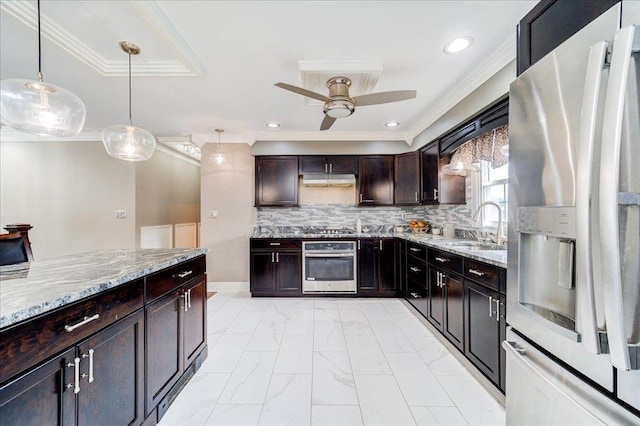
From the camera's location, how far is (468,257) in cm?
213

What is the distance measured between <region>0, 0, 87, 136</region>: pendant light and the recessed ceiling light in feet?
8.37

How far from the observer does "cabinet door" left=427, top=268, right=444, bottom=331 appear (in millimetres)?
2627

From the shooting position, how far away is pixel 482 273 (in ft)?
6.39

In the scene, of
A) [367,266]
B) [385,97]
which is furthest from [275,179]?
[385,97]

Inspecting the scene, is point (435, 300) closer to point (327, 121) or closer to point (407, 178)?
point (407, 178)

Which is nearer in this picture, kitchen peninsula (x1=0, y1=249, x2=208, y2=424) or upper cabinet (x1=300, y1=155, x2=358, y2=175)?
kitchen peninsula (x1=0, y1=249, x2=208, y2=424)

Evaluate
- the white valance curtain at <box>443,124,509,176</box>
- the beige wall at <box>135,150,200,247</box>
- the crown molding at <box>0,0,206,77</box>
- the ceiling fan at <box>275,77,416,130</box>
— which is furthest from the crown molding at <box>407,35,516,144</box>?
the beige wall at <box>135,150,200,247</box>

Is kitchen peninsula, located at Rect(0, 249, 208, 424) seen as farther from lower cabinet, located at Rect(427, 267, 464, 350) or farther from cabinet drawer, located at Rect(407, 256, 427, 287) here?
cabinet drawer, located at Rect(407, 256, 427, 287)

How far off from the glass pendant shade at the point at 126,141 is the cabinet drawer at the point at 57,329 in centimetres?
144

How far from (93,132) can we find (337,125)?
3825 millimetres

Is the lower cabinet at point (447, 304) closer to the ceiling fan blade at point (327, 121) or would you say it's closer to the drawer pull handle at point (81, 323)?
the ceiling fan blade at point (327, 121)

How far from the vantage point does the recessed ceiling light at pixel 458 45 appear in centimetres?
199

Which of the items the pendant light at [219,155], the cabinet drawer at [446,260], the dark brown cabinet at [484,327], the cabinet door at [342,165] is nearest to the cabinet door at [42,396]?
the dark brown cabinet at [484,327]

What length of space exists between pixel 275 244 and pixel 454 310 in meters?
2.42
